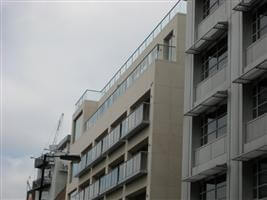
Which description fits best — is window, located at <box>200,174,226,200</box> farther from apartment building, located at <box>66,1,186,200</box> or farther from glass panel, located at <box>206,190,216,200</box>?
apartment building, located at <box>66,1,186,200</box>

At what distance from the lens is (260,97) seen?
32094mm

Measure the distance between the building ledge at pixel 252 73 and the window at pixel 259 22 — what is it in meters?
2.13

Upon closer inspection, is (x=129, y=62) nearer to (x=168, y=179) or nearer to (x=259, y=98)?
(x=168, y=179)

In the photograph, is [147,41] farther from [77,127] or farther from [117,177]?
[77,127]

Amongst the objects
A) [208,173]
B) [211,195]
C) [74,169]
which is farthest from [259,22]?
[74,169]

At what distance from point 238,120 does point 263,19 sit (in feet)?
15.5

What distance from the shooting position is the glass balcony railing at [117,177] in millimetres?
45188

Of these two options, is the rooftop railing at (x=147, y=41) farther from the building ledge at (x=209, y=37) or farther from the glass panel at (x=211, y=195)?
the glass panel at (x=211, y=195)

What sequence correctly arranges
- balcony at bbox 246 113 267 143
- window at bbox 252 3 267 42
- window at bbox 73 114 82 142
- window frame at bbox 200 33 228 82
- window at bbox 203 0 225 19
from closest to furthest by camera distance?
balcony at bbox 246 113 267 143, window at bbox 252 3 267 42, window frame at bbox 200 33 228 82, window at bbox 203 0 225 19, window at bbox 73 114 82 142

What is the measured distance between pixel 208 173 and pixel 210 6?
9.68 meters

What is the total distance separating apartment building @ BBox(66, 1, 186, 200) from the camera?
145 feet

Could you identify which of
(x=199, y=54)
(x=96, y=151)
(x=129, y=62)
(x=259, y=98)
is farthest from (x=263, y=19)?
(x=96, y=151)

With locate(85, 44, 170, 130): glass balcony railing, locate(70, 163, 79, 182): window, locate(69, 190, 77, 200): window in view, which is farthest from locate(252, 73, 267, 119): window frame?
locate(69, 190, 77, 200): window

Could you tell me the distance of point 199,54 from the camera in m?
39.1
